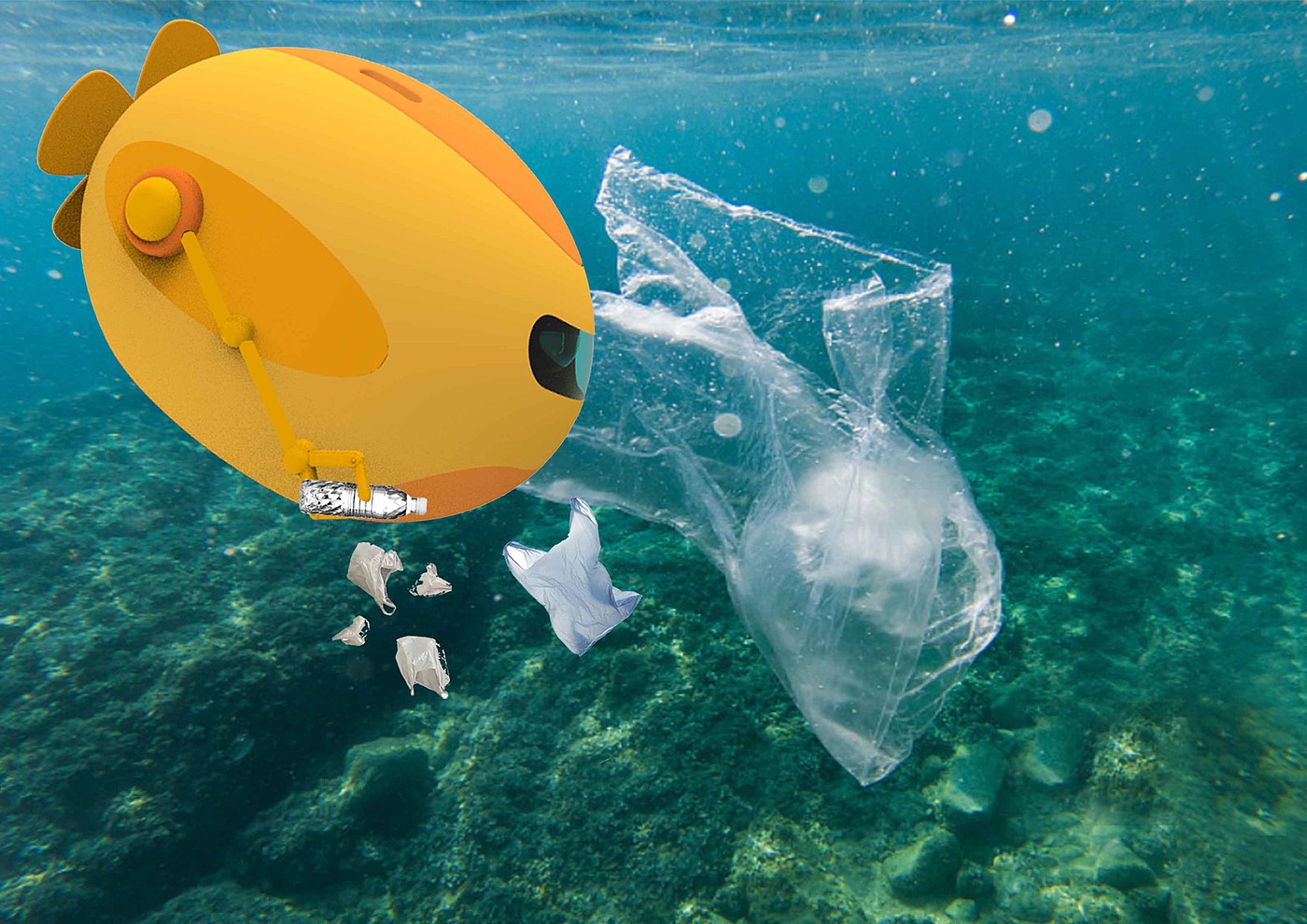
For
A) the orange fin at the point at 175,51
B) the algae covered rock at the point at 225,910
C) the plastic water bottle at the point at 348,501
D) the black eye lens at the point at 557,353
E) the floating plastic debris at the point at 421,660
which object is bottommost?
the algae covered rock at the point at 225,910

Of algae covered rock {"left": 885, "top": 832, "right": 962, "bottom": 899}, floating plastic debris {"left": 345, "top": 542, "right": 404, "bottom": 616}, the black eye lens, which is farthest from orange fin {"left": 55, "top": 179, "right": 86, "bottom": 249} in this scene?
algae covered rock {"left": 885, "top": 832, "right": 962, "bottom": 899}

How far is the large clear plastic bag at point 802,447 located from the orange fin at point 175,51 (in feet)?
5.84

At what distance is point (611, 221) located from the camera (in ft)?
10.9

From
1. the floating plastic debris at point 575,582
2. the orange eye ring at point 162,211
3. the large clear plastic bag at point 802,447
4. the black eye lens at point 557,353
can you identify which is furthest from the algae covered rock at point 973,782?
the orange eye ring at point 162,211

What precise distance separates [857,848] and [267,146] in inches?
140

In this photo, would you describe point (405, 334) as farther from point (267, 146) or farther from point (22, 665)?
point (22, 665)

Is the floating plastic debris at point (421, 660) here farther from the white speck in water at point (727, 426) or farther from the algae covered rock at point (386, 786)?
the white speck in water at point (727, 426)

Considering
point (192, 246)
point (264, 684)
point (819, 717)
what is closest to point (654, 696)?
point (819, 717)

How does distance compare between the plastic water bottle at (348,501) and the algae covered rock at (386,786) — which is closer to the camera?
the plastic water bottle at (348,501)

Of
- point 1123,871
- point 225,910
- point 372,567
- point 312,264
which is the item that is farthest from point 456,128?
point 1123,871

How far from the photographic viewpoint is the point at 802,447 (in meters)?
2.90

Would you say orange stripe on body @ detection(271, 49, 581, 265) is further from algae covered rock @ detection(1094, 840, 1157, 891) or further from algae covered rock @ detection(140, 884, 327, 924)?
algae covered rock @ detection(1094, 840, 1157, 891)

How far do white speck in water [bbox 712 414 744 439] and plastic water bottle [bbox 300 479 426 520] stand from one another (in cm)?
180

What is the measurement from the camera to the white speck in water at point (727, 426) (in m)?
3.06
